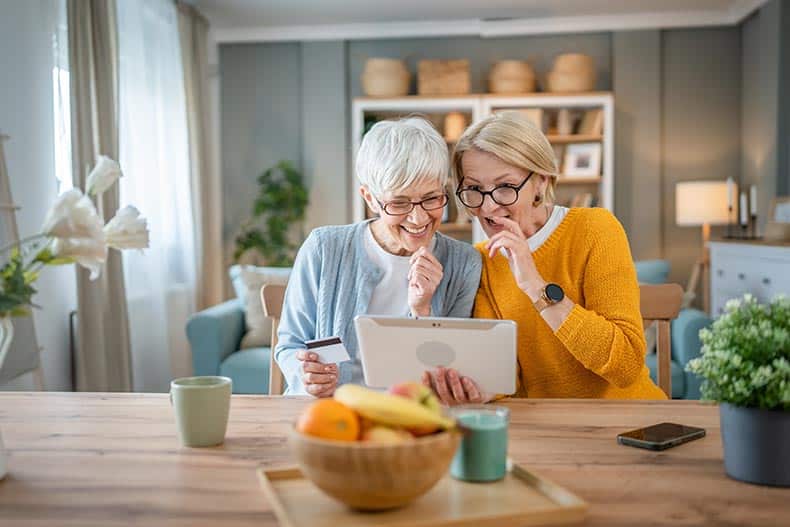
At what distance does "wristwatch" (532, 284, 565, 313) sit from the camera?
173 centimetres

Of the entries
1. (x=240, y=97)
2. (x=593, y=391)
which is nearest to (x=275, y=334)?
(x=593, y=391)

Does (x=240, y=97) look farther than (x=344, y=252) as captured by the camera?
Yes

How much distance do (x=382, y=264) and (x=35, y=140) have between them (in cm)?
227

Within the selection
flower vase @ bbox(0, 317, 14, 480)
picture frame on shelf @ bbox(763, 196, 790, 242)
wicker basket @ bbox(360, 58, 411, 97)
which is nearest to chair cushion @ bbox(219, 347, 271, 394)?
wicker basket @ bbox(360, 58, 411, 97)

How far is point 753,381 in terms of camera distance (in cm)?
108

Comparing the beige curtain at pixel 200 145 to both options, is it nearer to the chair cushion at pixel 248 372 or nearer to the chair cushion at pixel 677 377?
the chair cushion at pixel 248 372

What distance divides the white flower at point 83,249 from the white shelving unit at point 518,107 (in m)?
4.81

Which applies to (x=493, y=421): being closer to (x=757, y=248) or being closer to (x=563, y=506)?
(x=563, y=506)

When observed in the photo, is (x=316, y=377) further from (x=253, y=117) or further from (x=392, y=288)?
(x=253, y=117)

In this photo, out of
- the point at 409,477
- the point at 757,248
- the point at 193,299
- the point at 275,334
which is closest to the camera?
the point at 409,477

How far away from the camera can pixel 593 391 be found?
6.23 feet

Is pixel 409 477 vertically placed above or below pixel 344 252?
below

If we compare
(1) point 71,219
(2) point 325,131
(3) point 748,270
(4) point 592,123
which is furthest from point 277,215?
(1) point 71,219

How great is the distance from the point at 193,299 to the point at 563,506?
4807 millimetres
